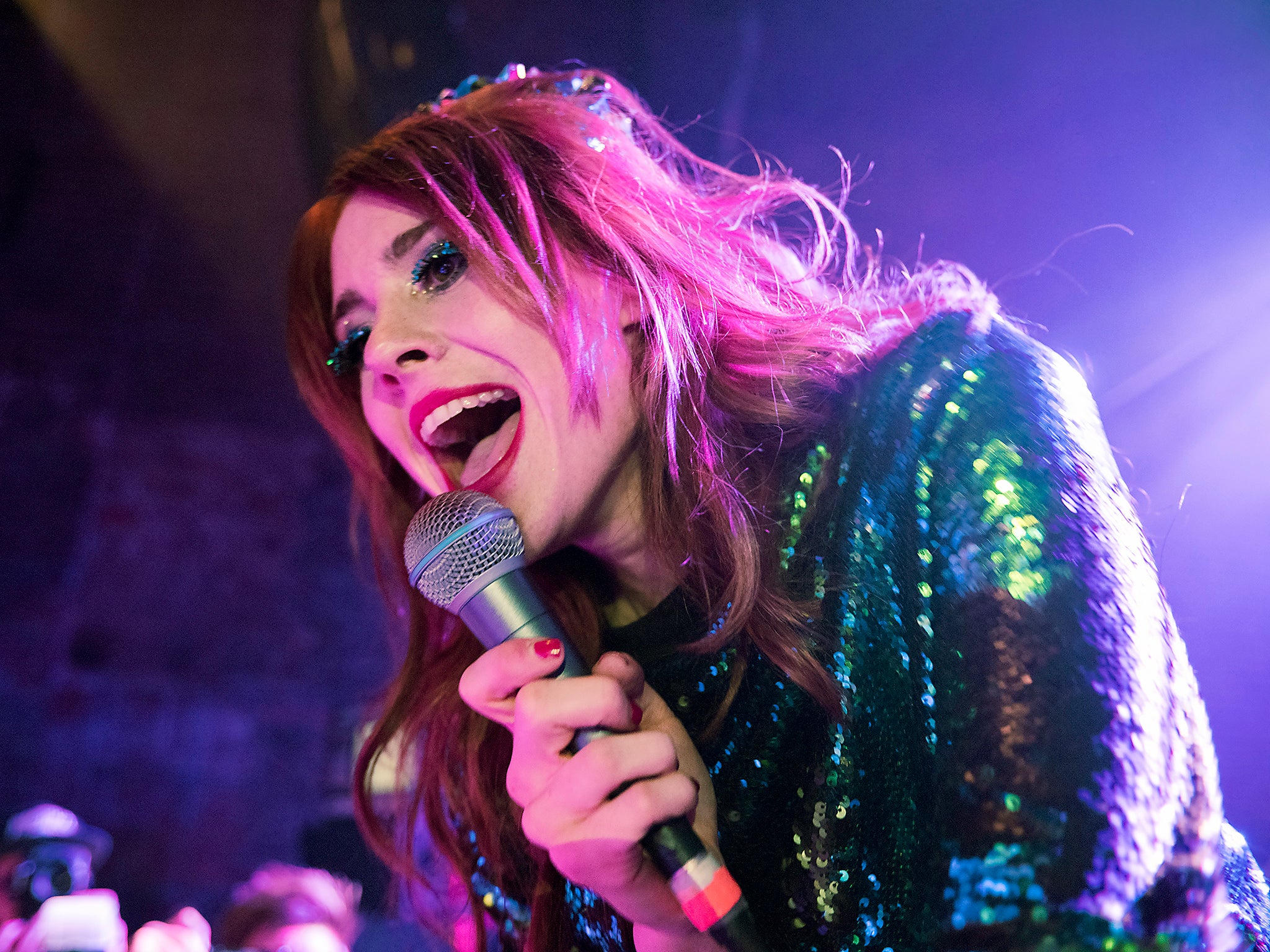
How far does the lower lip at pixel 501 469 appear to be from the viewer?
0.97 m

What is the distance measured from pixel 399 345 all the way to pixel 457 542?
15.0 inches

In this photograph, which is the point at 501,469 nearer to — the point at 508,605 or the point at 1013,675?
the point at 508,605

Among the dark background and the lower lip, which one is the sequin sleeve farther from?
the dark background

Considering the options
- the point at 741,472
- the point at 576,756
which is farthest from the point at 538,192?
the point at 576,756

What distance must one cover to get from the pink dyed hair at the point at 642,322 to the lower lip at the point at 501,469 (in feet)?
0.32

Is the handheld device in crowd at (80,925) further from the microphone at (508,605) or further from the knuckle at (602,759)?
the knuckle at (602,759)

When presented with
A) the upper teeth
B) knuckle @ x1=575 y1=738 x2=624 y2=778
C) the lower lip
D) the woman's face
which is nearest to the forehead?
the woman's face

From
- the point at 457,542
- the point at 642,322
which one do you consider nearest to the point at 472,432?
the point at 642,322

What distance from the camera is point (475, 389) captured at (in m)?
1.02

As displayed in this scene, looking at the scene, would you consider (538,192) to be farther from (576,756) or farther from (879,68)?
(879,68)

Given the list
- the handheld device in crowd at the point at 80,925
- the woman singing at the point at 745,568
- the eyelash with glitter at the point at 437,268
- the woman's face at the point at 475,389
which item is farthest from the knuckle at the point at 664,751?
the handheld device in crowd at the point at 80,925

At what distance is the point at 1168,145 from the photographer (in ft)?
4.68

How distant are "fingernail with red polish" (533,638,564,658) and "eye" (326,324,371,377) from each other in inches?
25.6

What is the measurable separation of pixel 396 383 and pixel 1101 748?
36.4 inches
